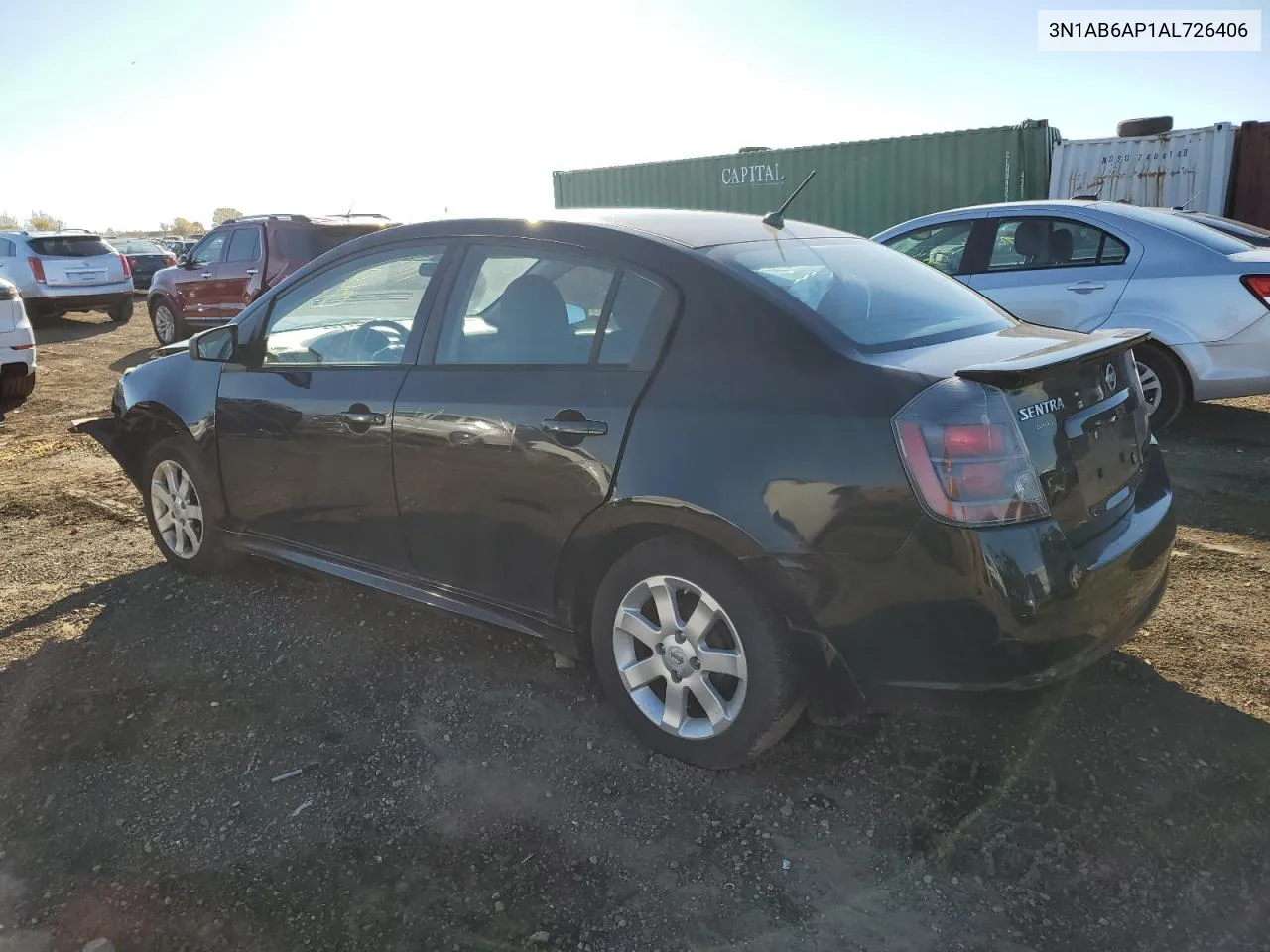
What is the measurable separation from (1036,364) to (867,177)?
45.7 feet

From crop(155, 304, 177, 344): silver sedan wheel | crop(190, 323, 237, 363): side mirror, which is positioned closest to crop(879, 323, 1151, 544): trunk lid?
crop(190, 323, 237, 363): side mirror

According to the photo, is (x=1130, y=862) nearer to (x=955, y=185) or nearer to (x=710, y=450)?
(x=710, y=450)

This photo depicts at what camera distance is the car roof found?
2.98 metres

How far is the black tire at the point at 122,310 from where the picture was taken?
16094mm

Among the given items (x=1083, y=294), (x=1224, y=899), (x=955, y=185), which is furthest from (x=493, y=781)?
(x=955, y=185)

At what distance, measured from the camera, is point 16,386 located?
8.29 meters

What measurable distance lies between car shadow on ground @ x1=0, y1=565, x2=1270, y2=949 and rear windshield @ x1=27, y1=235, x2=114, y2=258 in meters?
14.1

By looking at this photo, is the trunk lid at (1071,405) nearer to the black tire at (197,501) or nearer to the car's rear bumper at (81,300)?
the black tire at (197,501)

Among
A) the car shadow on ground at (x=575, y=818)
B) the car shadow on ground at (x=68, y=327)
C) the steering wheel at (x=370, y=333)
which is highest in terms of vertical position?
the steering wheel at (x=370, y=333)

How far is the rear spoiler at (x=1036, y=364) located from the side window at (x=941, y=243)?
4323mm

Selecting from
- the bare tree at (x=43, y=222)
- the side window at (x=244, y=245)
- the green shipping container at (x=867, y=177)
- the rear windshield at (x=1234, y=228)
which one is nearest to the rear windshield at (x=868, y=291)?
the rear windshield at (x=1234, y=228)

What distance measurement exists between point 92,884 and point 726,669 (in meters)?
1.78

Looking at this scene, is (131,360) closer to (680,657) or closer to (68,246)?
(68,246)

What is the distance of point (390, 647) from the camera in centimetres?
372
